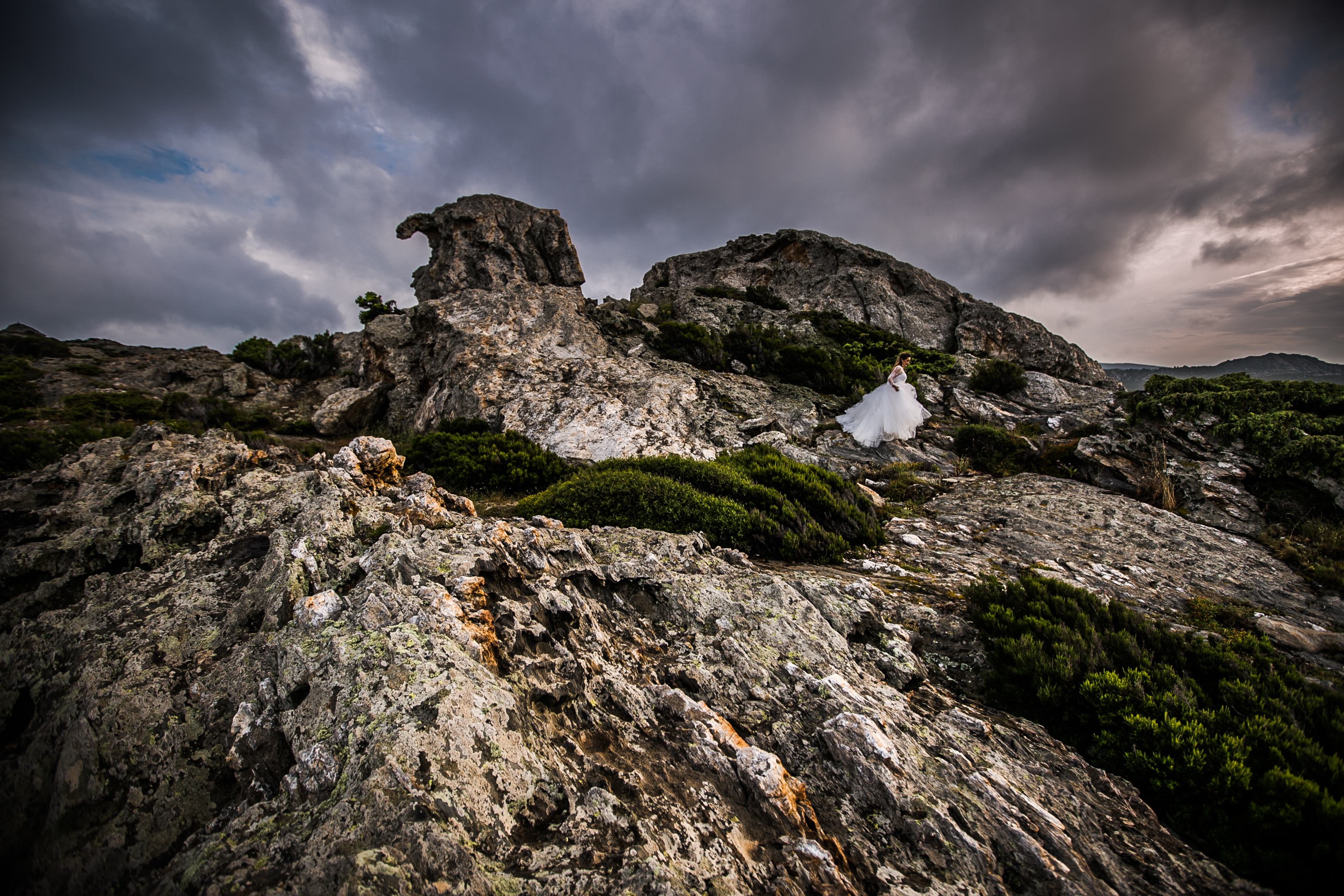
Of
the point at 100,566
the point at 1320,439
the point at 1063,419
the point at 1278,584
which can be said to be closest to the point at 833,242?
the point at 1063,419

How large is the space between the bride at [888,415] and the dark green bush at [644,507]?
27.4 feet

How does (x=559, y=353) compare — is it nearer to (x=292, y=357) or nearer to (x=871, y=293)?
(x=292, y=357)

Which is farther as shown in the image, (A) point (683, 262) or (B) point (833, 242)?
(A) point (683, 262)

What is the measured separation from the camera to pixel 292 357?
26156 mm

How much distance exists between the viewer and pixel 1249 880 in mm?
2543

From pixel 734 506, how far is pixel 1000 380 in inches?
757

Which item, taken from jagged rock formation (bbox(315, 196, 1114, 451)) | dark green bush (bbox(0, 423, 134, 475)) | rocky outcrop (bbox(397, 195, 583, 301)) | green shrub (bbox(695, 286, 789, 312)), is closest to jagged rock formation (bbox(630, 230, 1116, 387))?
jagged rock formation (bbox(315, 196, 1114, 451))

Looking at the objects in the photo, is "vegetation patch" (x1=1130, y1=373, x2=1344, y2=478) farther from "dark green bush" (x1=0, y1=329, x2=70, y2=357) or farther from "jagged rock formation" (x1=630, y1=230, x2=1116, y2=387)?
"dark green bush" (x1=0, y1=329, x2=70, y2=357)

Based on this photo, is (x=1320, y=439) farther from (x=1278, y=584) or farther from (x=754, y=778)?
(x=754, y=778)

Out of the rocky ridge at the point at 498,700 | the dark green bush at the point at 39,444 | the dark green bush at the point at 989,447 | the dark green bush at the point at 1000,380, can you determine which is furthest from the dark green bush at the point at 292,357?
the dark green bush at the point at 1000,380

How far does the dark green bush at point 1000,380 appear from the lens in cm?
2005

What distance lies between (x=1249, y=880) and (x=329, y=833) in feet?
16.3

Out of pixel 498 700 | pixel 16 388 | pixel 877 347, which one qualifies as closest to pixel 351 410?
pixel 16 388

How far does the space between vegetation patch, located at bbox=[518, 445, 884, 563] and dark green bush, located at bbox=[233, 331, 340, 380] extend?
25.7 meters
